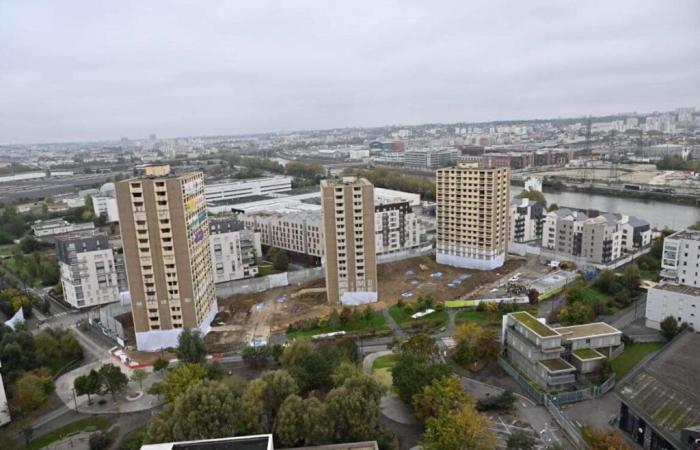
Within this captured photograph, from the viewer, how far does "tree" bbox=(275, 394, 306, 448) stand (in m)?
9.94

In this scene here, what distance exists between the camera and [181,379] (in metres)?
12.1

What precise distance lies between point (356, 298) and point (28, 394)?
11.1m

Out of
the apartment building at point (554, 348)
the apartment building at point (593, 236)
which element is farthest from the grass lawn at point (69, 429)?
the apartment building at point (593, 236)

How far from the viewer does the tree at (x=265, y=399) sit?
10.4 meters

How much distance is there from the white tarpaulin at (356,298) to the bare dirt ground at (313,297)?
1.41 feet

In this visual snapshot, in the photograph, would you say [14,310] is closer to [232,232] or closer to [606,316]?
[232,232]

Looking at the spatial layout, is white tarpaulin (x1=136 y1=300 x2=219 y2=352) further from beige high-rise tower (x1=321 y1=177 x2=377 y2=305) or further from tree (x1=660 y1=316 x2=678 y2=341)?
tree (x1=660 y1=316 x2=678 y2=341)

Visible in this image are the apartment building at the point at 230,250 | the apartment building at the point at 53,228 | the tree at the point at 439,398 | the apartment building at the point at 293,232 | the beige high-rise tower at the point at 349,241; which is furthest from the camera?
the apartment building at the point at 53,228

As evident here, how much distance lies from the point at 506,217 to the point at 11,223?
32933 millimetres

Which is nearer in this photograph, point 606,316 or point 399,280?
point 606,316

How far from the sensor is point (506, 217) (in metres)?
23.8

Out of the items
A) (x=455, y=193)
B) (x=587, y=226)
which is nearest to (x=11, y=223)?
(x=455, y=193)

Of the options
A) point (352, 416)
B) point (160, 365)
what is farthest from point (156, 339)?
point (352, 416)

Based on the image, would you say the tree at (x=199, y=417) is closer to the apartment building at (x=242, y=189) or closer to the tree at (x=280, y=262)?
the tree at (x=280, y=262)
